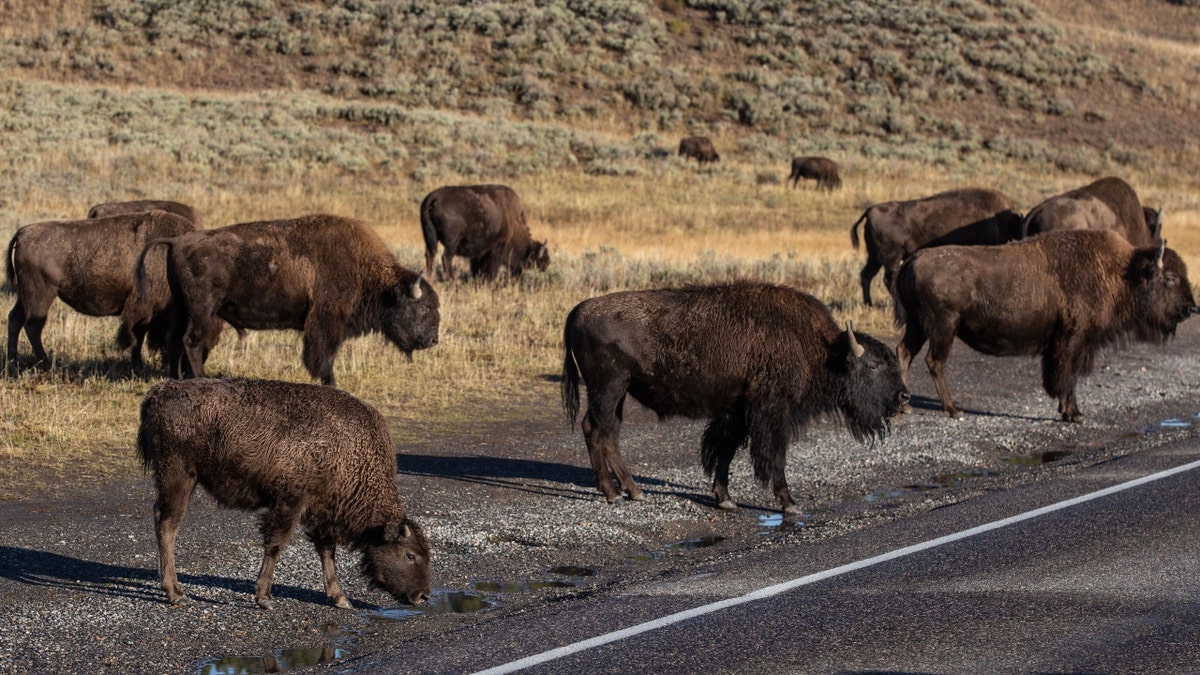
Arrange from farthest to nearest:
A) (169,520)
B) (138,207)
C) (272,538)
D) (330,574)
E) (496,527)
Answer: (138,207) < (496,527) < (330,574) < (272,538) < (169,520)

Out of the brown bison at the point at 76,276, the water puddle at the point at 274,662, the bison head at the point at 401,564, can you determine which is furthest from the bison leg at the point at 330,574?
the brown bison at the point at 76,276

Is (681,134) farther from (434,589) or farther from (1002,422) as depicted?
(434,589)

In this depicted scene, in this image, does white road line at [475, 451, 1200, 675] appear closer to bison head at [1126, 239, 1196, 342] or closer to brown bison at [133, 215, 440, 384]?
bison head at [1126, 239, 1196, 342]

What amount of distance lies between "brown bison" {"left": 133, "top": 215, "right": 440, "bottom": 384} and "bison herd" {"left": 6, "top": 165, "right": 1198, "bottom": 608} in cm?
2

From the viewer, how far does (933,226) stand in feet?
70.1

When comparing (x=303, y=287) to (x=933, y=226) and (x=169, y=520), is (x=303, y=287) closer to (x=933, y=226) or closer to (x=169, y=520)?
(x=169, y=520)

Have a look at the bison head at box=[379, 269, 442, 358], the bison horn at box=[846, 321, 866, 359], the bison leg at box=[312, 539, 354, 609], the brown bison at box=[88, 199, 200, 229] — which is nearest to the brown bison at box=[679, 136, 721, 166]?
the brown bison at box=[88, 199, 200, 229]

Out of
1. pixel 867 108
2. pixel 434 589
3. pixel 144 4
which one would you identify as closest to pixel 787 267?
pixel 434 589

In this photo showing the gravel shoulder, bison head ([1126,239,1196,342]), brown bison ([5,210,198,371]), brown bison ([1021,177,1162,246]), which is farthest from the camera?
brown bison ([1021,177,1162,246])

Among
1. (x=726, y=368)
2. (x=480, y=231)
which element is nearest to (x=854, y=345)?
(x=726, y=368)

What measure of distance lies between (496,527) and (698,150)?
119ft

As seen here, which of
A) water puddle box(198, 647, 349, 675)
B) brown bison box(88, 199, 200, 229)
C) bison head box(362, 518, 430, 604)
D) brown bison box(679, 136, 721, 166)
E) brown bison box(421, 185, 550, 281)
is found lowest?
brown bison box(679, 136, 721, 166)

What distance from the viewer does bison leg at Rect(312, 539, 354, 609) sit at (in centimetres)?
750

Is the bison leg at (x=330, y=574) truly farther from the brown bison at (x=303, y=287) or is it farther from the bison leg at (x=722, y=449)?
the brown bison at (x=303, y=287)
